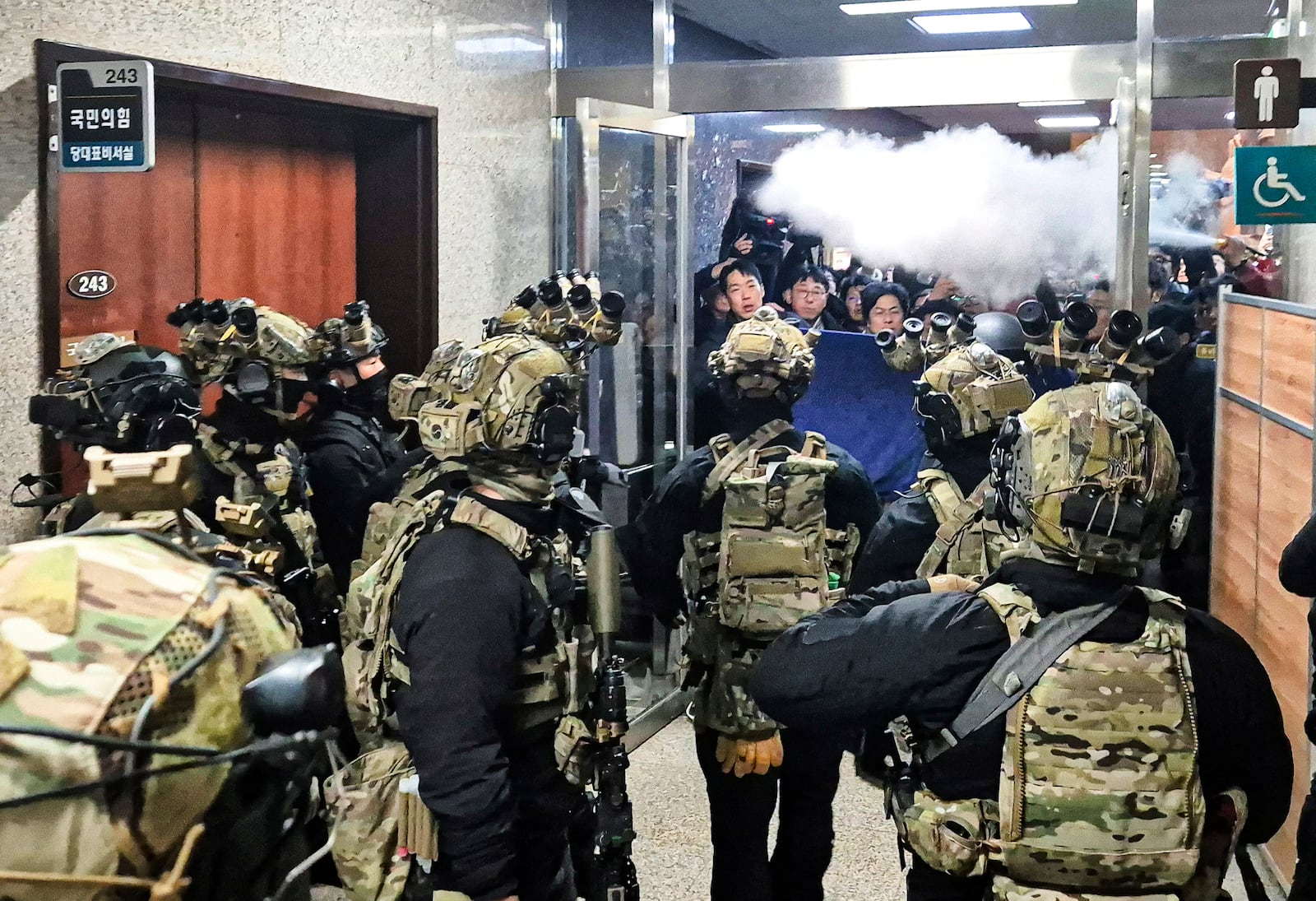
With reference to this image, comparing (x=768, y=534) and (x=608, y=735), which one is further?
(x=768, y=534)

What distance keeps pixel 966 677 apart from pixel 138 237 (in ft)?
10.5

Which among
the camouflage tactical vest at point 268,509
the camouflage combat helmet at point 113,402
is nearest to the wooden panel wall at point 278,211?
the camouflage tactical vest at point 268,509

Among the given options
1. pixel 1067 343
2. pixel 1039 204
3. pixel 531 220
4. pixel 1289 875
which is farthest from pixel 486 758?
pixel 1039 204

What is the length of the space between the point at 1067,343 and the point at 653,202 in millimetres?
2411

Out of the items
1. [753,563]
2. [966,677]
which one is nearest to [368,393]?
[753,563]

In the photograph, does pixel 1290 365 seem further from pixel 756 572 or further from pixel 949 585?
pixel 949 585

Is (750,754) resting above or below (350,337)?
below

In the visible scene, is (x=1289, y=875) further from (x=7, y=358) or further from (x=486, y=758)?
(x=7, y=358)

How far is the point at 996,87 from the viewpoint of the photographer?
18.4ft

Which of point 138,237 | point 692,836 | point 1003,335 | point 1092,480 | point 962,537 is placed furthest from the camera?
point 692,836

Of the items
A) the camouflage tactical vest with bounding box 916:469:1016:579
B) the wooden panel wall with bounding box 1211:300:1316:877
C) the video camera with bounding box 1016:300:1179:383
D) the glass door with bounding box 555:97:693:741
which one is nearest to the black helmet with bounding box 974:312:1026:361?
the video camera with bounding box 1016:300:1179:383

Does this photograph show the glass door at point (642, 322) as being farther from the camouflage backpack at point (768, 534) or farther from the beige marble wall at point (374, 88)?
the camouflage backpack at point (768, 534)

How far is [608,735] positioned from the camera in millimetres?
2844

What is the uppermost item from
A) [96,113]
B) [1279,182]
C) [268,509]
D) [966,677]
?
[96,113]
